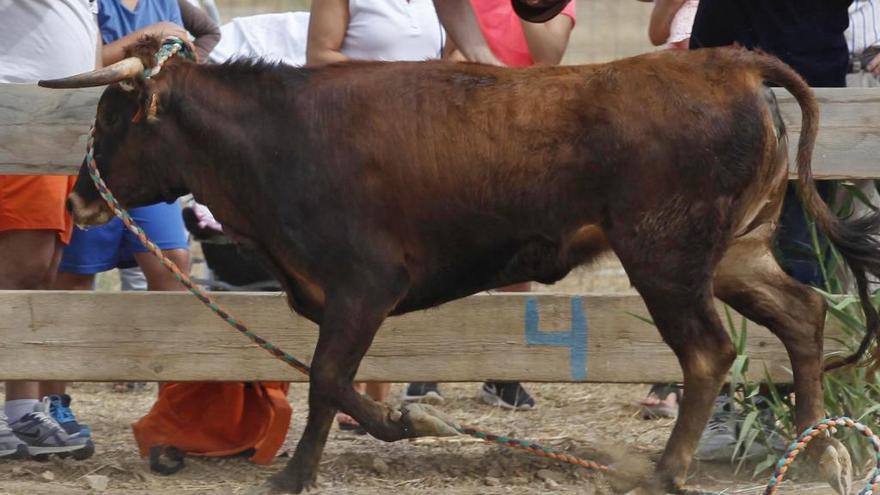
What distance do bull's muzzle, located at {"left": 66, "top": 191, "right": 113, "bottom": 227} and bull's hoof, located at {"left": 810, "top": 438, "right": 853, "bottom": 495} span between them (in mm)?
2638

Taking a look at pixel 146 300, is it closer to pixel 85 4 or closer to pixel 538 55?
pixel 85 4

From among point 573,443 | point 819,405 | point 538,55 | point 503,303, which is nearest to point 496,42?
point 538,55

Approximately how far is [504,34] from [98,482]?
2.76 m

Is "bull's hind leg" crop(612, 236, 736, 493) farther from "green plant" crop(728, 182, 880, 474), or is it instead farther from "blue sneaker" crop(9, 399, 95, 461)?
"blue sneaker" crop(9, 399, 95, 461)

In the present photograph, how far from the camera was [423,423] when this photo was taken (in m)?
4.75

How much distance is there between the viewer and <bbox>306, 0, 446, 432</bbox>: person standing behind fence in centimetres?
586

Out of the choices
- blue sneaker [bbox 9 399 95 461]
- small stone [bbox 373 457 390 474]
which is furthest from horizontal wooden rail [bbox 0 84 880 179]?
small stone [bbox 373 457 390 474]

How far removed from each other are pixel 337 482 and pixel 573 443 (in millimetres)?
1002

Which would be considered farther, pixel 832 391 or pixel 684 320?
pixel 832 391

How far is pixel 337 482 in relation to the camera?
5332 millimetres

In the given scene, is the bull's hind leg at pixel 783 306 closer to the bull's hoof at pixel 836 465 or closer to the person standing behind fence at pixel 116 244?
the bull's hoof at pixel 836 465

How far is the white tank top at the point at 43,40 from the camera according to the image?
5.45m

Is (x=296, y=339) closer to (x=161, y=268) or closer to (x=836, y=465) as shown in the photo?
(x=161, y=268)

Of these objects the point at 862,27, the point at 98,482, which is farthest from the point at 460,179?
the point at 862,27
